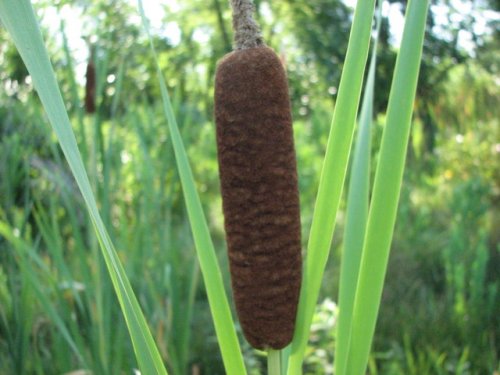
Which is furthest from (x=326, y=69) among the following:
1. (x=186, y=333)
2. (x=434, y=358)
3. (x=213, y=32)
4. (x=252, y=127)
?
(x=252, y=127)

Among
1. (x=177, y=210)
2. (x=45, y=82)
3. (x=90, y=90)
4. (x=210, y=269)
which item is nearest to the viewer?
Result: (x=45, y=82)

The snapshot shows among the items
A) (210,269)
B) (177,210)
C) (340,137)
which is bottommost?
(177,210)

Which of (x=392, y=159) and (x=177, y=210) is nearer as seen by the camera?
(x=392, y=159)

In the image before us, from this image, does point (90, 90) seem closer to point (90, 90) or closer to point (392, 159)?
point (90, 90)

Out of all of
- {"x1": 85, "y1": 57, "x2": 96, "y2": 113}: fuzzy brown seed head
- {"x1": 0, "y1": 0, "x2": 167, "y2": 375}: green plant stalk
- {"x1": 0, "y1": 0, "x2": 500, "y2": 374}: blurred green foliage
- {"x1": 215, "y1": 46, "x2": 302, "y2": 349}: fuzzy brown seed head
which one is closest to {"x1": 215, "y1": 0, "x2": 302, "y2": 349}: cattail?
{"x1": 215, "y1": 46, "x2": 302, "y2": 349}: fuzzy brown seed head

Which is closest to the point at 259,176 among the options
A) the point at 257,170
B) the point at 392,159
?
the point at 257,170

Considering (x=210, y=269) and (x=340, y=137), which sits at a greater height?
(x=340, y=137)

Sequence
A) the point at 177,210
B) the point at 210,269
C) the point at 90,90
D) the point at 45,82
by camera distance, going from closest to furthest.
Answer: the point at 45,82
the point at 210,269
the point at 90,90
the point at 177,210

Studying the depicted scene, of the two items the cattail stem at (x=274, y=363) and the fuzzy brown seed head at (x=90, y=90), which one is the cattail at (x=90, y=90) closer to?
the fuzzy brown seed head at (x=90, y=90)
